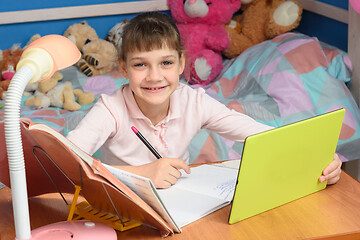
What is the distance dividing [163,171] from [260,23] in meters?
1.81

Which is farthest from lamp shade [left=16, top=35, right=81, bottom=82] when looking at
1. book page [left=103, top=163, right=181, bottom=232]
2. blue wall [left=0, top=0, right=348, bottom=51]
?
blue wall [left=0, top=0, right=348, bottom=51]

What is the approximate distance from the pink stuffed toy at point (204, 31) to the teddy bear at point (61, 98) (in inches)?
23.3

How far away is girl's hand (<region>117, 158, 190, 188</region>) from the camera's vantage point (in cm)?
99

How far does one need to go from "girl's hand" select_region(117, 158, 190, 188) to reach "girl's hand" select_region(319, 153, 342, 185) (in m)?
0.28

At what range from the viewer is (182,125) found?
1331 millimetres

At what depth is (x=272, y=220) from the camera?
0.88m

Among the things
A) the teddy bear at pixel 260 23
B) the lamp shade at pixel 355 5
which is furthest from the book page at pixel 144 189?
the teddy bear at pixel 260 23

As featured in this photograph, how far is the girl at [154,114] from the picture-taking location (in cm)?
111

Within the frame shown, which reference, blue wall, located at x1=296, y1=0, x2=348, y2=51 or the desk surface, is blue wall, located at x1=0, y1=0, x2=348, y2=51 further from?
the desk surface

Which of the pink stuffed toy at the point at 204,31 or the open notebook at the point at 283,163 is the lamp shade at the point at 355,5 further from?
the open notebook at the point at 283,163

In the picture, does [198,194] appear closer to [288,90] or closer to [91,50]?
[288,90]

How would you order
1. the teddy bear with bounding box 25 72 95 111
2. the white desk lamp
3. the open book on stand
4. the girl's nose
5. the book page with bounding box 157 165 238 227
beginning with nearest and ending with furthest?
the white desk lamp, the open book on stand, the book page with bounding box 157 165 238 227, the girl's nose, the teddy bear with bounding box 25 72 95 111

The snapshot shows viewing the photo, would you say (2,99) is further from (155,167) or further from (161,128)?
(155,167)

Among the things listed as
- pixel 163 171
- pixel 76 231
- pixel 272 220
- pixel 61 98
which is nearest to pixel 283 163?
pixel 272 220
